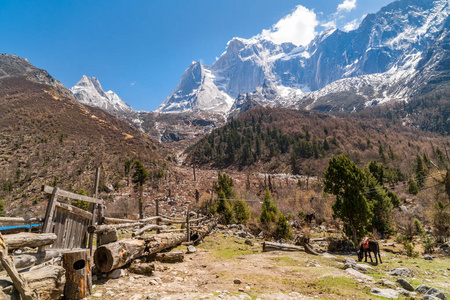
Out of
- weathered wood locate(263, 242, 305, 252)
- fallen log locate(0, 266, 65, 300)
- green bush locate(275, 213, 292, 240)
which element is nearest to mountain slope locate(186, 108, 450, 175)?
green bush locate(275, 213, 292, 240)

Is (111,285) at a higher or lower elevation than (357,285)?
higher

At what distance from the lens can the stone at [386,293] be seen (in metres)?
5.80

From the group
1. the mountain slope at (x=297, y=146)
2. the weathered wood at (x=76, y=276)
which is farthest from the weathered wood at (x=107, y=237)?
the mountain slope at (x=297, y=146)

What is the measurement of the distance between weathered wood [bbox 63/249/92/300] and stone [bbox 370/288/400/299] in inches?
300

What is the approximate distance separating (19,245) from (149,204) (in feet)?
112

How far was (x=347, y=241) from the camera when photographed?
732 inches

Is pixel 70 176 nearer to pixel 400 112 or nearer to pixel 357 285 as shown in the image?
pixel 357 285

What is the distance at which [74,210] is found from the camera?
292 inches

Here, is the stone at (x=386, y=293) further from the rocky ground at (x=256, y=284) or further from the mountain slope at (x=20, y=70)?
the mountain slope at (x=20, y=70)

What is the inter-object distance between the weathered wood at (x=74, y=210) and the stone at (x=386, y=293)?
377 inches

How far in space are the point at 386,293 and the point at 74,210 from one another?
32.7 ft

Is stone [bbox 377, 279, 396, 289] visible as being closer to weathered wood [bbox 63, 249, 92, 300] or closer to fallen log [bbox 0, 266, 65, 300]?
weathered wood [bbox 63, 249, 92, 300]

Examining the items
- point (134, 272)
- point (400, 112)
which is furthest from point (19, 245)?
point (400, 112)

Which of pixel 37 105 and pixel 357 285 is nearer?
pixel 357 285
